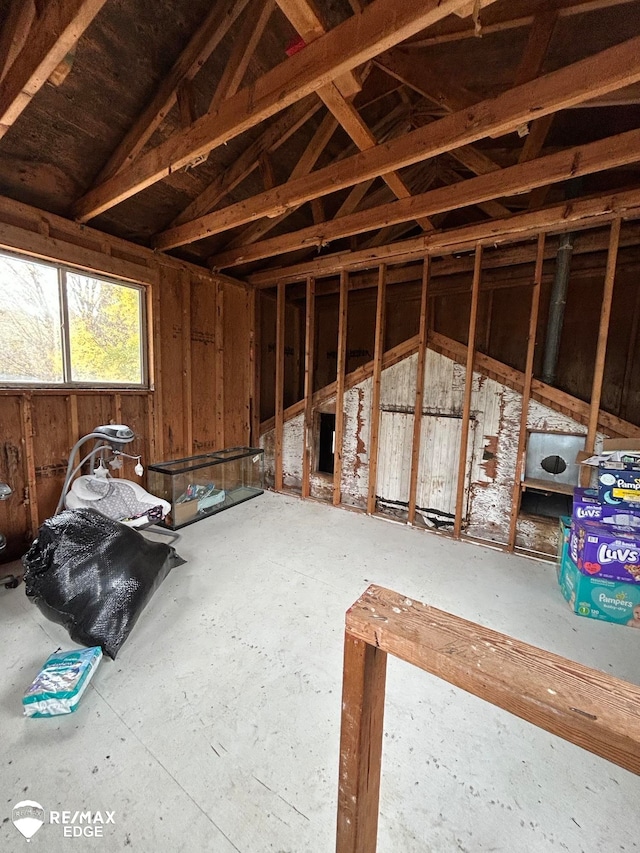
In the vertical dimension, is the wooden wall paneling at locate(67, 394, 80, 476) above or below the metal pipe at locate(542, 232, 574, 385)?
below

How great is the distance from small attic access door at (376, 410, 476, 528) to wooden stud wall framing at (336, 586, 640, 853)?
9.21ft

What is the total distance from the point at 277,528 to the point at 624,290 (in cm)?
444

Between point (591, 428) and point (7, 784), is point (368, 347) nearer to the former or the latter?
point (591, 428)

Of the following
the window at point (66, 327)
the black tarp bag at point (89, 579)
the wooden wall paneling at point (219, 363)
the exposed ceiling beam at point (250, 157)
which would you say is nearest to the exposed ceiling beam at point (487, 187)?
the exposed ceiling beam at point (250, 157)

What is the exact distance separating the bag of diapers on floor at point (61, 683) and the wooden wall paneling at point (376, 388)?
2717mm

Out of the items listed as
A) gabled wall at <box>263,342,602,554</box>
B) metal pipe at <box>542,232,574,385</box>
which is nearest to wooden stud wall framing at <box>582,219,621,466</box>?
gabled wall at <box>263,342,602,554</box>

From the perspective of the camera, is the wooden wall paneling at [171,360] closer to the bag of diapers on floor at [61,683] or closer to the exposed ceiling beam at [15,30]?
the exposed ceiling beam at [15,30]

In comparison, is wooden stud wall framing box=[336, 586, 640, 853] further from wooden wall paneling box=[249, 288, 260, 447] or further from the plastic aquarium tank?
wooden wall paneling box=[249, 288, 260, 447]

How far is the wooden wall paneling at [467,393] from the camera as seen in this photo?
2996mm

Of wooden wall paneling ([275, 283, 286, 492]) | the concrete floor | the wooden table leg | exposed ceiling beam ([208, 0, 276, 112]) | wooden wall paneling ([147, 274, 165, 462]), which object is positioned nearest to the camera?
the wooden table leg

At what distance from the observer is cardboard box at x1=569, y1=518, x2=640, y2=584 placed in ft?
6.50

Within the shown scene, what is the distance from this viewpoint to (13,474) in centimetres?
255

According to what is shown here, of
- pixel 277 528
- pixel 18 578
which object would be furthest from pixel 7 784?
pixel 277 528

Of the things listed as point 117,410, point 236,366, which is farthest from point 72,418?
point 236,366
